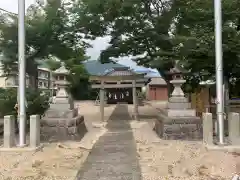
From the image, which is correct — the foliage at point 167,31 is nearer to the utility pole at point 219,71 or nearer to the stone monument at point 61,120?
the utility pole at point 219,71

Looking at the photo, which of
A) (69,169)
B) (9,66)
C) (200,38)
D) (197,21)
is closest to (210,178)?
(69,169)

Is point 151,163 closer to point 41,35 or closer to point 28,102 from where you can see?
point 28,102

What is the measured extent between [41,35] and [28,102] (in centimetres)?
372

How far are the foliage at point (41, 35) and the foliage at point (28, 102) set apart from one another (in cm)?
246

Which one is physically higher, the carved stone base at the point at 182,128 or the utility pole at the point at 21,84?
the utility pole at the point at 21,84

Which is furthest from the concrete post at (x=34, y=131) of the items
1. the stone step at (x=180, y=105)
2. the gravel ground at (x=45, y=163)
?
the stone step at (x=180, y=105)

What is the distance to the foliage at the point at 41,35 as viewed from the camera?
1379 cm

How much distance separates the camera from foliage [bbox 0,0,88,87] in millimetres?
13789

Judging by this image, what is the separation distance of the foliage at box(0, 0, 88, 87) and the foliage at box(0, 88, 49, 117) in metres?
2.46

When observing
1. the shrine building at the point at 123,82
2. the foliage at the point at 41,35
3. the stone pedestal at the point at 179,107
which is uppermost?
the foliage at the point at 41,35

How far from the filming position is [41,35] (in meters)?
14.1

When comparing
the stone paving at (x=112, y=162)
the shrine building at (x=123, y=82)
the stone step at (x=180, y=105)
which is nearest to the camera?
the stone paving at (x=112, y=162)

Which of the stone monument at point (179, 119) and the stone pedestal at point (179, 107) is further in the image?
the stone pedestal at point (179, 107)

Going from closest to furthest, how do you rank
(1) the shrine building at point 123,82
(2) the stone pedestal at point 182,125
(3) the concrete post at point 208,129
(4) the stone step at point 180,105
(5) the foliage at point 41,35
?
1. (3) the concrete post at point 208,129
2. (2) the stone pedestal at point 182,125
3. (4) the stone step at point 180,105
4. (5) the foliage at point 41,35
5. (1) the shrine building at point 123,82
